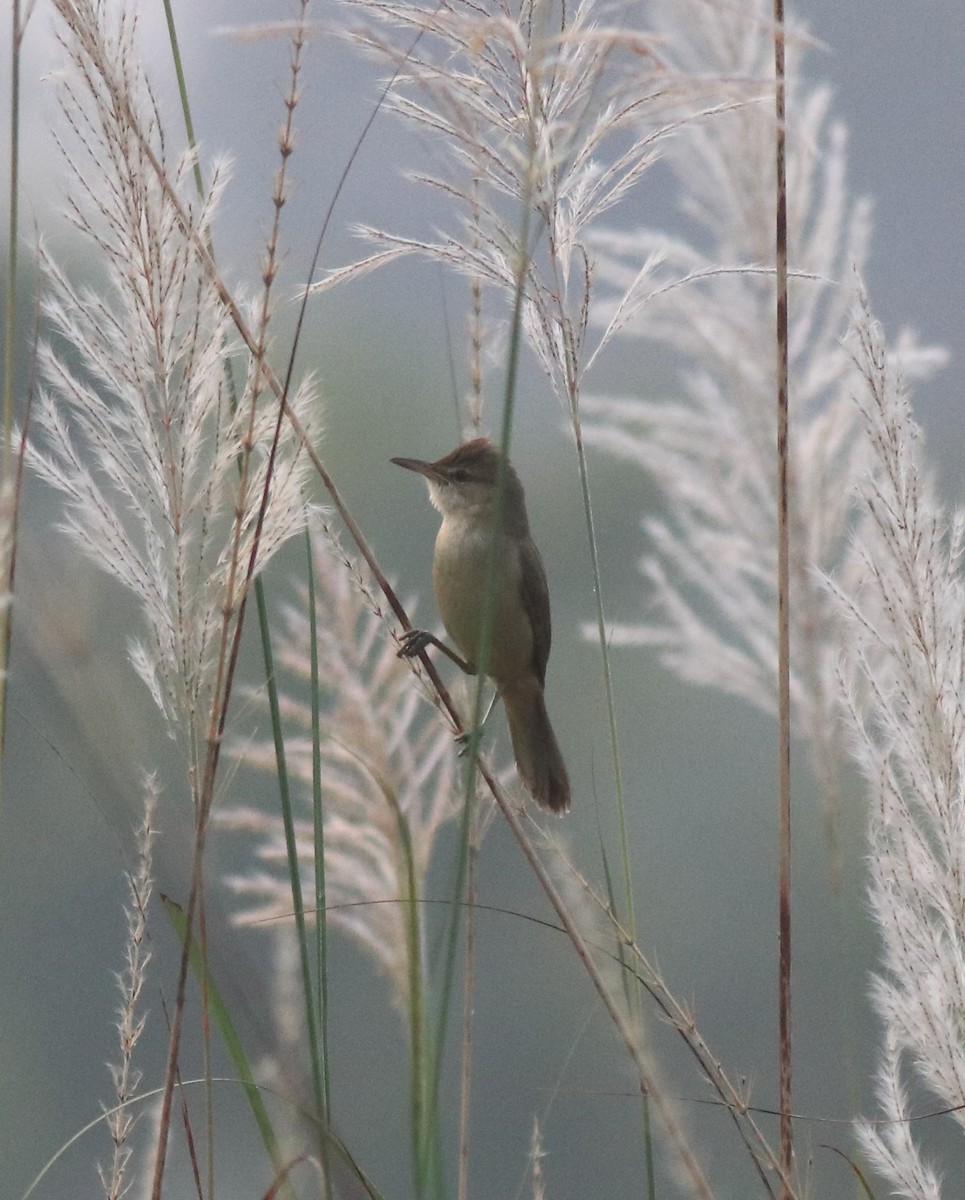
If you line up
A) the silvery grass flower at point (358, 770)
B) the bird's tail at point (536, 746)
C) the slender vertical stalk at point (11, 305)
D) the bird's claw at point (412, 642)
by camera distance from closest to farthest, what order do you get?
the slender vertical stalk at point (11, 305) → the silvery grass flower at point (358, 770) → the bird's claw at point (412, 642) → the bird's tail at point (536, 746)

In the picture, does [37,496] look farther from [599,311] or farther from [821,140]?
[821,140]

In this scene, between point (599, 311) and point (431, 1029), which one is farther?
point (599, 311)

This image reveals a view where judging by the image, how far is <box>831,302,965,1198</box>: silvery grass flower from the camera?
3.85 feet

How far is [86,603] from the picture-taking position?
113cm

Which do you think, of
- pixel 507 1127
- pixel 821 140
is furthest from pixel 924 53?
pixel 821 140

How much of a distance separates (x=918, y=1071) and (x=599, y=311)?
0.79 m

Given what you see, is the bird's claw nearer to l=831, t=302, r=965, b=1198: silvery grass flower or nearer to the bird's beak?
l=831, t=302, r=965, b=1198: silvery grass flower

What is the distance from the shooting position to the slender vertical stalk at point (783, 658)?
3.80ft

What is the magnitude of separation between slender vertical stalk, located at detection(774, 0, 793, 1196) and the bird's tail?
3.77 feet

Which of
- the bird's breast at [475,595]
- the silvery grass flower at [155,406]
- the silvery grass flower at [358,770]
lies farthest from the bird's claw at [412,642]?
the bird's breast at [475,595]

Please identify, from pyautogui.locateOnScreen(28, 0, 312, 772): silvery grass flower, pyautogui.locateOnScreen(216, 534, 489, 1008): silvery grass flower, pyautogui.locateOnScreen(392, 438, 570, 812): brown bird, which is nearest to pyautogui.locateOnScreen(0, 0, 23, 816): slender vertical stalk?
pyautogui.locateOnScreen(28, 0, 312, 772): silvery grass flower

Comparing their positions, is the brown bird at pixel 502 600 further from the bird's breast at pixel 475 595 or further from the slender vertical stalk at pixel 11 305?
Result: the slender vertical stalk at pixel 11 305

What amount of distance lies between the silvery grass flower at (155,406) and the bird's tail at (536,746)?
1.31 meters

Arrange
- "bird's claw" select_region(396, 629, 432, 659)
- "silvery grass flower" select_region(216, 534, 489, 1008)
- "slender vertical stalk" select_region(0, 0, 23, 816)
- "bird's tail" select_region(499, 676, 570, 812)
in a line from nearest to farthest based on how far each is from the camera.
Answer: "slender vertical stalk" select_region(0, 0, 23, 816)
"silvery grass flower" select_region(216, 534, 489, 1008)
"bird's claw" select_region(396, 629, 432, 659)
"bird's tail" select_region(499, 676, 570, 812)
